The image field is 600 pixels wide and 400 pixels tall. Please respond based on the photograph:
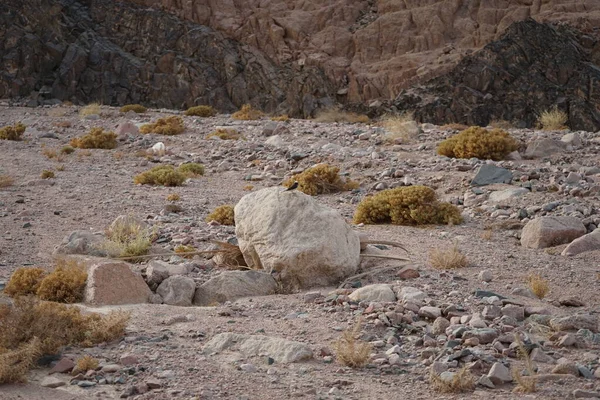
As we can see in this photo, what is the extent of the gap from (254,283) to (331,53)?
38.7 meters

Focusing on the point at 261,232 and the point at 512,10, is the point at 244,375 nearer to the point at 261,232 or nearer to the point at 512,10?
the point at 261,232

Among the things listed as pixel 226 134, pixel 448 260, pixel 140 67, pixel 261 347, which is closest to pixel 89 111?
pixel 226 134

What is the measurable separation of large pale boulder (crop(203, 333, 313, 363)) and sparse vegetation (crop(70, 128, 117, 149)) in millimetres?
15288

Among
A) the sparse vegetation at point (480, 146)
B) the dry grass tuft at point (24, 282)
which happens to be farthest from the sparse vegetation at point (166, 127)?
the dry grass tuft at point (24, 282)

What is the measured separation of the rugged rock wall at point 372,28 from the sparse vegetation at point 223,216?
3187 cm

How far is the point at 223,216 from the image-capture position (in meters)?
11.2

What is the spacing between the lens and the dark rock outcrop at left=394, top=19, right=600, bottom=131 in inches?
1549

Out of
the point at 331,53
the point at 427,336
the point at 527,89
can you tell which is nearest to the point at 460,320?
the point at 427,336

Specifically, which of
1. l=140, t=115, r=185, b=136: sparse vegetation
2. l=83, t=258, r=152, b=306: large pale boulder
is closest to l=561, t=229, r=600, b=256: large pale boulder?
l=83, t=258, r=152, b=306: large pale boulder

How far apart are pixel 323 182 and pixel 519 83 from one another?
94.9 feet

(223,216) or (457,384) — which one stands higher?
(457,384)

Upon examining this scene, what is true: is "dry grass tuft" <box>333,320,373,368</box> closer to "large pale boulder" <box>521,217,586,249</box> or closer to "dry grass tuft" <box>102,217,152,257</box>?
"dry grass tuft" <box>102,217,152,257</box>

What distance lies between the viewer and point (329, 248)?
7.99 metres

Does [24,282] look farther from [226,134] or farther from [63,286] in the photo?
[226,134]
